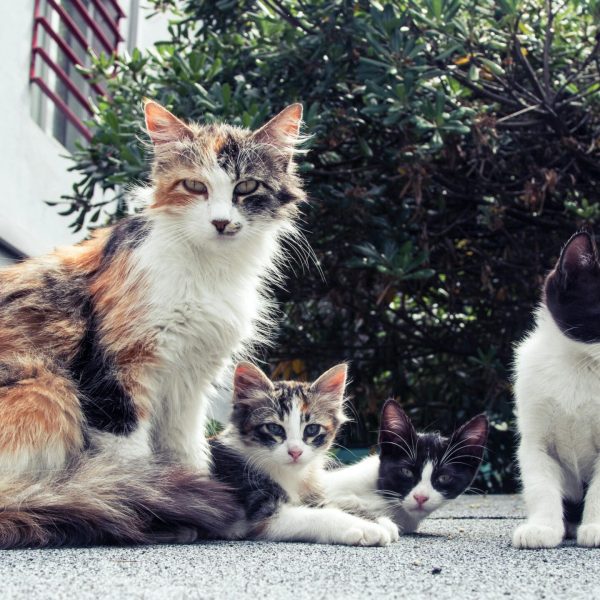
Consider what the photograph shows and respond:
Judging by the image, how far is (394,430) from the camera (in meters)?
2.50

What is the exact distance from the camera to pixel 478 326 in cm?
398

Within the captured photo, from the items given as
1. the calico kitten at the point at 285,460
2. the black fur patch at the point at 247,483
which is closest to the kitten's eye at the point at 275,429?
the calico kitten at the point at 285,460

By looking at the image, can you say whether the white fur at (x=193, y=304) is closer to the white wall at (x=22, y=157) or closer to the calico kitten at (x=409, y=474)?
the calico kitten at (x=409, y=474)

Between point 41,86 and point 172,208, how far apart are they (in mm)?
2379

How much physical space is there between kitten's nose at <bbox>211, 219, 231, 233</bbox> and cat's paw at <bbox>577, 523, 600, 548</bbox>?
1.18m

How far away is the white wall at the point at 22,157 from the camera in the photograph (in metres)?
3.87

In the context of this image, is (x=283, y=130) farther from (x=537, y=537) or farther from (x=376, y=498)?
(x=537, y=537)

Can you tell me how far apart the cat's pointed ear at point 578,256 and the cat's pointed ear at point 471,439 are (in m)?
0.59

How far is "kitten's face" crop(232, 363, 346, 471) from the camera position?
2.31 m

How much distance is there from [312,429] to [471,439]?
20.3 inches

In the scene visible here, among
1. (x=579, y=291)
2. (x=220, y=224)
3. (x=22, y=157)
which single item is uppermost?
(x=22, y=157)

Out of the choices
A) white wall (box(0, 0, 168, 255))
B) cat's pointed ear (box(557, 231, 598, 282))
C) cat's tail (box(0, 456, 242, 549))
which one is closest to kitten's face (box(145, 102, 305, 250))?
cat's tail (box(0, 456, 242, 549))

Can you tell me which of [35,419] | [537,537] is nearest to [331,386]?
[537,537]

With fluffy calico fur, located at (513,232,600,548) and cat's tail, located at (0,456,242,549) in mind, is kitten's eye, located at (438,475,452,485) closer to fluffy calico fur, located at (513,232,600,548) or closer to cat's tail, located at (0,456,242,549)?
fluffy calico fur, located at (513,232,600,548)
